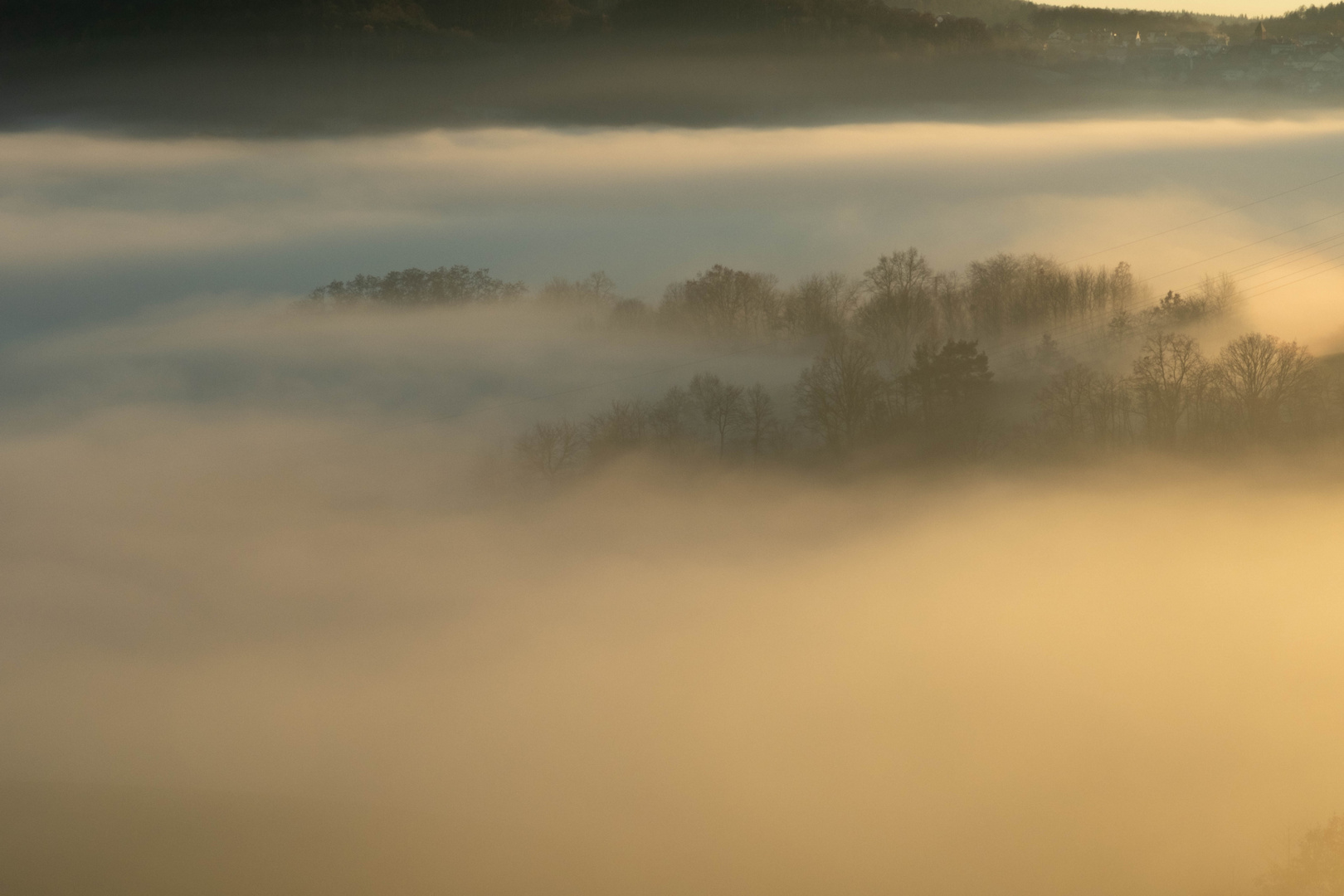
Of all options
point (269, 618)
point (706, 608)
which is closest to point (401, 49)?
point (269, 618)

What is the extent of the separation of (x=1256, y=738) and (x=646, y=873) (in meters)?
37.6

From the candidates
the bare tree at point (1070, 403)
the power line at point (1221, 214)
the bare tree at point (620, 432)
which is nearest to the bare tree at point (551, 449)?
the bare tree at point (620, 432)

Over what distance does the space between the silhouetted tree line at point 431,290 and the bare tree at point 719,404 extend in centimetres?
4019

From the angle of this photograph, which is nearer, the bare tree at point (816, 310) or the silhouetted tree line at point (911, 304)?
the silhouetted tree line at point (911, 304)

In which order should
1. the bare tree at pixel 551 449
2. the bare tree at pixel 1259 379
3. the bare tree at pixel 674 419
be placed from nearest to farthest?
the bare tree at pixel 1259 379 < the bare tree at pixel 674 419 < the bare tree at pixel 551 449

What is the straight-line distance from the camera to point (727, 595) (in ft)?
286

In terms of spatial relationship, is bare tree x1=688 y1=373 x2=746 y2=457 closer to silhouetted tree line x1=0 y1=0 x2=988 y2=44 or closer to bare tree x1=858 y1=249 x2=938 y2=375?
bare tree x1=858 y1=249 x2=938 y2=375

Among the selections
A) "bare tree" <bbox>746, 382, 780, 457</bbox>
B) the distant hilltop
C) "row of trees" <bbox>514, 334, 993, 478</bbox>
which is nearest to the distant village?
the distant hilltop

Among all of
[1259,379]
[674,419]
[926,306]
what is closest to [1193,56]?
[926,306]

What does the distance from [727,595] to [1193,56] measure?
8094 centimetres

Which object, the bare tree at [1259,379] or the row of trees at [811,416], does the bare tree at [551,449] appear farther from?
the bare tree at [1259,379]

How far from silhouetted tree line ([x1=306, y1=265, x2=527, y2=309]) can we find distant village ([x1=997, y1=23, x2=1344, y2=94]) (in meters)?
62.1

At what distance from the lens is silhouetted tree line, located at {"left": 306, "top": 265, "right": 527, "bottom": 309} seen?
11425 centimetres

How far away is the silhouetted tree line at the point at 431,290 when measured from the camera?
11425cm
